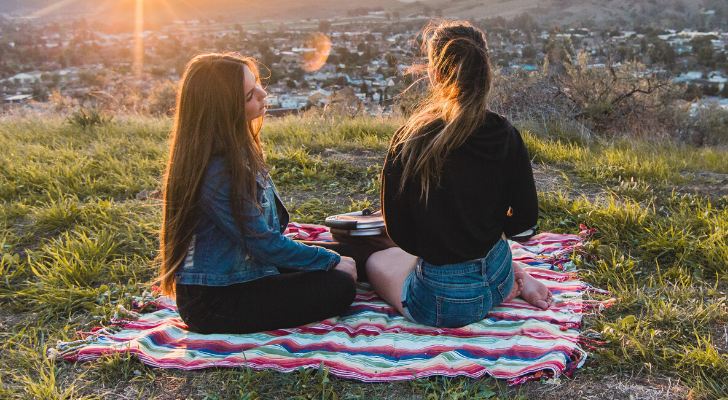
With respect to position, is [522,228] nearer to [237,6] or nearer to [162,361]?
[162,361]

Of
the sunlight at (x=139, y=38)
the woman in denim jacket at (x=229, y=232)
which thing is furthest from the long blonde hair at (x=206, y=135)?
the sunlight at (x=139, y=38)

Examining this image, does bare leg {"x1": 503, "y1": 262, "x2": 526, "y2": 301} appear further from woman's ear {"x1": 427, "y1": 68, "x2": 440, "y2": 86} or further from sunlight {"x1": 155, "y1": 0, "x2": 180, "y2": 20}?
sunlight {"x1": 155, "y1": 0, "x2": 180, "y2": 20}

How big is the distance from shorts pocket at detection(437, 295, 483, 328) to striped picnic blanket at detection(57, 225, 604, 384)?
0.07 meters

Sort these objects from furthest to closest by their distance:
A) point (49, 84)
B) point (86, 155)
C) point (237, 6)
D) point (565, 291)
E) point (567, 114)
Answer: point (237, 6)
point (49, 84)
point (567, 114)
point (86, 155)
point (565, 291)

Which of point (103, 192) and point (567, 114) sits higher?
point (567, 114)

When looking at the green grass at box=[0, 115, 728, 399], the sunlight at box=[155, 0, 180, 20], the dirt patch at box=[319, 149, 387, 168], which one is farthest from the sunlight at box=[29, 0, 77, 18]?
the dirt patch at box=[319, 149, 387, 168]

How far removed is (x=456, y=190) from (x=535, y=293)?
0.92m

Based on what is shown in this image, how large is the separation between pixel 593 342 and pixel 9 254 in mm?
3839

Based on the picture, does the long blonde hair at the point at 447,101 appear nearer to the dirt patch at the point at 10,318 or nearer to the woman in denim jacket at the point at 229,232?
the woman in denim jacket at the point at 229,232

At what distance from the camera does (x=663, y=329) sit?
90.7 inches

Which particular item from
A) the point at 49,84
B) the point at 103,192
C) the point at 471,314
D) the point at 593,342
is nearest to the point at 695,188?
the point at 593,342

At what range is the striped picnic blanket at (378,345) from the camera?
6.83 ft

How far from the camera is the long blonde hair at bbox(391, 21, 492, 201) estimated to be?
1.89 m

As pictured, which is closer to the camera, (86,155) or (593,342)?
(593,342)
